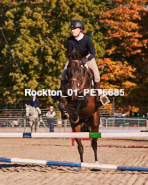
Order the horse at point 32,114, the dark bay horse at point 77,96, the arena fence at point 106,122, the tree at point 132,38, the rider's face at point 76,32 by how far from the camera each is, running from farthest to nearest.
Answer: the tree at point 132,38 < the arena fence at point 106,122 < the horse at point 32,114 < the rider's face at point 76,32 < the dark bay horse at point 77,96

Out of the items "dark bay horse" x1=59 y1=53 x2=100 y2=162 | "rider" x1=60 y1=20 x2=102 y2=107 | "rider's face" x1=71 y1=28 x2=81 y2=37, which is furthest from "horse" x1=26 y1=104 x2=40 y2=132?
"rider's face" x1=71 y1=28 x2=81 y2=37

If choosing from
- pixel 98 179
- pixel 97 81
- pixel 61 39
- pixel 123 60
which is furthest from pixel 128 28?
pixel 98 179

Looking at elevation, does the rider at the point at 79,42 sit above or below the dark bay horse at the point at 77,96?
above

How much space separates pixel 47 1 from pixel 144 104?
12.3 metres

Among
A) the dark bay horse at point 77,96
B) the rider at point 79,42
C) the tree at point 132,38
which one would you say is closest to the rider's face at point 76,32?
the rider at point 79,42

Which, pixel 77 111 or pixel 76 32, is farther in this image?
pixel 76 32

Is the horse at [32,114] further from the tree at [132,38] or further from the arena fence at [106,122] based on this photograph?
A: the tree at [132,38]

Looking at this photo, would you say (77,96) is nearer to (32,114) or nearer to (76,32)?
(76,32)

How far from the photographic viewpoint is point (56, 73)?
33469mm

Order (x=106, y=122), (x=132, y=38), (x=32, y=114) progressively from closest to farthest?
(x=32, y=114) → (x=106, y=122) → (x=132, y=38)

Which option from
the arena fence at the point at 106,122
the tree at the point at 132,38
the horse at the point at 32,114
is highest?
the tree at the point at 132,38

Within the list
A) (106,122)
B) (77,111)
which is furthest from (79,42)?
(106,122)

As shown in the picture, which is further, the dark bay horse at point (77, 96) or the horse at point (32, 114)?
the horse at point (32, 114)

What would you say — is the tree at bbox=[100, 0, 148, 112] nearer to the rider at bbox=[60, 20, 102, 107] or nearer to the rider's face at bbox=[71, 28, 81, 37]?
the rider at bbox=[60, 20, 102, 107]
